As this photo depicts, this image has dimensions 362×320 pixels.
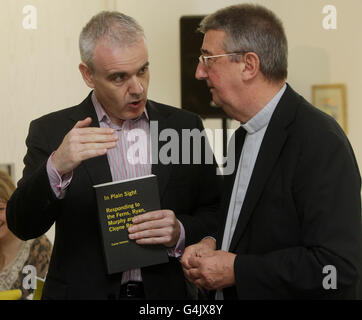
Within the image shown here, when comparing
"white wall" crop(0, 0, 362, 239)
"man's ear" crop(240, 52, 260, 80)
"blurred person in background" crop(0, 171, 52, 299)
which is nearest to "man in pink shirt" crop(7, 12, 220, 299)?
"man's ear" crop(240, 52, 260, 80)

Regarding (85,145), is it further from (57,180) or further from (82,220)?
(82,220)

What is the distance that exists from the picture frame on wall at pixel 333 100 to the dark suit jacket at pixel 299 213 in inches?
76.2

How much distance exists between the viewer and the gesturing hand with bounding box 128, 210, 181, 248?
149 cm

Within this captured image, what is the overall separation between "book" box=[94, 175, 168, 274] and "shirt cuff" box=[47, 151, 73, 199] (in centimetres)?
12

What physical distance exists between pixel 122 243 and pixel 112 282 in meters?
0.18

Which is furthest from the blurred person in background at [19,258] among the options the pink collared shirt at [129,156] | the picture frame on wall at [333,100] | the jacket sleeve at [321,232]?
the picture frame on wall at [333,100]

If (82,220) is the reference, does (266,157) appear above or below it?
above

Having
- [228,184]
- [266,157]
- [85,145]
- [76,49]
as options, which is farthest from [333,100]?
[85,145]

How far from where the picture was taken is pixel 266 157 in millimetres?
1381

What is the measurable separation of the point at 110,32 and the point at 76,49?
1.61m

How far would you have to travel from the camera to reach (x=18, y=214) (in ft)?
5.10

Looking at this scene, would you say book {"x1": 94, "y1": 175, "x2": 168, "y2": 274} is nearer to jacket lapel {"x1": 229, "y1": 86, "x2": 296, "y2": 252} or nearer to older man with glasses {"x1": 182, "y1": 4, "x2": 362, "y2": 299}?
older man with glasses {"x1": 182, "y1": 4, "x2": 362, "y2": 299}
